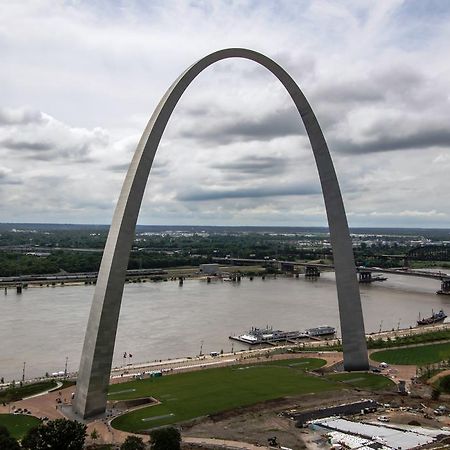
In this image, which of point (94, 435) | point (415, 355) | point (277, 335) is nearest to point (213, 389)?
point (94, 435)

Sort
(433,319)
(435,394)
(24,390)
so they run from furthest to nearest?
(433,319), (24,390), (435,394)

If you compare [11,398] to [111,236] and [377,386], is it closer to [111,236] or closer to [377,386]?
[111,236]

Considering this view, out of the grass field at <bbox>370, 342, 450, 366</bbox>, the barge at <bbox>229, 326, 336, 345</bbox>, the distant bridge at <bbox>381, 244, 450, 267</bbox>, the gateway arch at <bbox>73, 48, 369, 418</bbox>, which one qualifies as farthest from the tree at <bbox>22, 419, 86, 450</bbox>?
the distant bridge at <bbox>381, 244, 450, 267</bbox>

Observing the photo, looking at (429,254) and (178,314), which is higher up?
(429,254)

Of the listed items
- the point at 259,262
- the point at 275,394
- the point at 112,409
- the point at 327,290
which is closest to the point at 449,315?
the point at 327,290

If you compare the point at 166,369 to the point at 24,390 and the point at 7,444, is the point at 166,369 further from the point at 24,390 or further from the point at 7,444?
the point at 7,444

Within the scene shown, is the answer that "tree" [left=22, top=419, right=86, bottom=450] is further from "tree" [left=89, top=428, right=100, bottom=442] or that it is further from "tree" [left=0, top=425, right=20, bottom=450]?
"tree" [left=89, top=428, right=100, bottom=442]

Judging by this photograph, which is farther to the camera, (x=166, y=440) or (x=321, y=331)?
(x=321, y=331)
